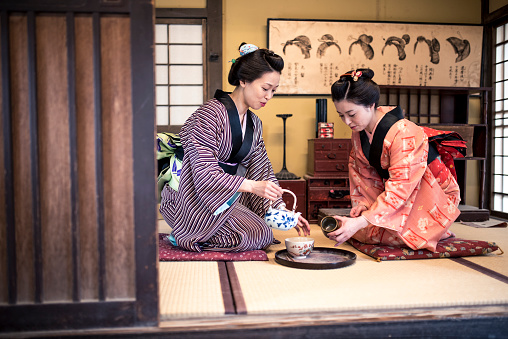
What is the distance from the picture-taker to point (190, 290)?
205cm

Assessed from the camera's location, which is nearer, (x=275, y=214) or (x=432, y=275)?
Answer: (x=432, y=275)

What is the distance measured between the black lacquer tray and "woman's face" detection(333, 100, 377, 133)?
798 millimetres

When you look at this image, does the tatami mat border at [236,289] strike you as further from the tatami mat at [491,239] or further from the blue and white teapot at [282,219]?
the tatami mat at [491,239]

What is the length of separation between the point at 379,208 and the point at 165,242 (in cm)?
143

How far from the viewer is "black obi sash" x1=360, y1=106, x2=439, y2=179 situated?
2.83 metres

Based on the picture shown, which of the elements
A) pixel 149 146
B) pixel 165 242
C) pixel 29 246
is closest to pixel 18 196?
pixel 29 246

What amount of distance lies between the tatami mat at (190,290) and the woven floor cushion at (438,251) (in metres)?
0.96

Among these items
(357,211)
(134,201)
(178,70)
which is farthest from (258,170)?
(178,70)

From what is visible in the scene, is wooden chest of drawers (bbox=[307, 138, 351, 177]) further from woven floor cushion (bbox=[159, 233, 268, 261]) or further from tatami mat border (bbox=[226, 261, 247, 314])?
tatami mat border (bbox=[226, 261, 247, 314])

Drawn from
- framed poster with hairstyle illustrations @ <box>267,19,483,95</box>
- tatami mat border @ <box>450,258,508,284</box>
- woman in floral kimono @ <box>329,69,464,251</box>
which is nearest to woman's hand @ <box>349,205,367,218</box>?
woman in floral kimono @ <box>329,69,464,251</box>

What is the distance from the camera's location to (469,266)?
252 cm

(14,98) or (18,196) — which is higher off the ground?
(14,98)

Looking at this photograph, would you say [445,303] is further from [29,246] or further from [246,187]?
[29,246]

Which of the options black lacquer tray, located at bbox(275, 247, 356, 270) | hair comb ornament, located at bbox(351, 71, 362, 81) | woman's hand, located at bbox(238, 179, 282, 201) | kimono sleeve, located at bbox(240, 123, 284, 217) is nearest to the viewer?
black lacquer tray, located at bbox(275, 247, 356, 270)
